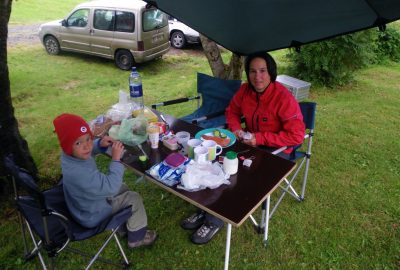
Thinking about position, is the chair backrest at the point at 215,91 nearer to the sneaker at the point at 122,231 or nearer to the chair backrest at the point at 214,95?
the chair backrest at the point at 214,95

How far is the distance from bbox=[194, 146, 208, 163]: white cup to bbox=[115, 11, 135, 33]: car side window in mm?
6424

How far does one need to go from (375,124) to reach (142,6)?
19.1 feet

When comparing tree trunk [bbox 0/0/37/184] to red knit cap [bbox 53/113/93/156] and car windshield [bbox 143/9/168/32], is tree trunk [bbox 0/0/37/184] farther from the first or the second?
car windshield [bbox 143/9/168/32]

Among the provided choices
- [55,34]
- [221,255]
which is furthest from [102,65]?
[221,255]

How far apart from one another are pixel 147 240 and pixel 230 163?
3.92ft

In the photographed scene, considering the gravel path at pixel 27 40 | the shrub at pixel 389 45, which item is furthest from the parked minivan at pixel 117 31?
the shrub at pixel 389 45

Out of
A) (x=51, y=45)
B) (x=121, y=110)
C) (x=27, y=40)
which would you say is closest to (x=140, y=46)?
(x=51, y=45)

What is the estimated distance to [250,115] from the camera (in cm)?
285

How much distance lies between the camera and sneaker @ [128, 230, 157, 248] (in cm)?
256

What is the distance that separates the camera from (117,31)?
7859 mm

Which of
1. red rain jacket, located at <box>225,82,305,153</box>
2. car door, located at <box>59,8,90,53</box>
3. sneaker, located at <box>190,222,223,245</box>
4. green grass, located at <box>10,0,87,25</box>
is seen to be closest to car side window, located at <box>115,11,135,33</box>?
car door, located at <box>59,8,90,53</box>

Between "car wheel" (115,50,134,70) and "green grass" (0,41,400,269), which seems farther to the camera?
"car wheel" (115,50,134,70)

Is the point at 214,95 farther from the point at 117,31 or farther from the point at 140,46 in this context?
the point at 117,31

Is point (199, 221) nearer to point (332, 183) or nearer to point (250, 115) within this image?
point (250, 115)
